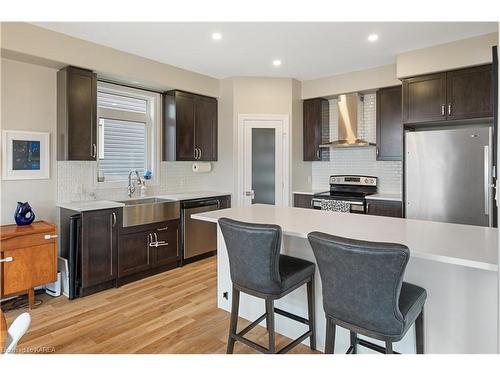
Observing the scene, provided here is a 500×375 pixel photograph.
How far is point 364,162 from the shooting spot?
4949 millimetres

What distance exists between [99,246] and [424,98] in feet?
13.2

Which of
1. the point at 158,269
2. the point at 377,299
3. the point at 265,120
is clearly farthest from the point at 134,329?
the point at 265,120

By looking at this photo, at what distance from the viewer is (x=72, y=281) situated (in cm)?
326

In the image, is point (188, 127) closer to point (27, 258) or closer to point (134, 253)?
point (134, 253)

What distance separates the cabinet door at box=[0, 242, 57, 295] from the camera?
2.88m

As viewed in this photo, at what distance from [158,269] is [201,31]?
2.80m

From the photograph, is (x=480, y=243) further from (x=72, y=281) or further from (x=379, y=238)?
(x=72, y=281)

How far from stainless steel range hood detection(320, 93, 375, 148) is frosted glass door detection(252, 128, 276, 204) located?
3.01 feet

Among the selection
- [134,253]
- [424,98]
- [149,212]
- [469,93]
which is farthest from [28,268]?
[469,93]

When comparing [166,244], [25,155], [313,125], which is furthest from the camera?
[313,125]

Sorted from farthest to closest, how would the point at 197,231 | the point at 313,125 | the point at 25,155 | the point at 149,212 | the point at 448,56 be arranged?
the point at 313,125 → the point at 197,231 → the point at 149,212 → the point at 448,56 → the point at 25,155

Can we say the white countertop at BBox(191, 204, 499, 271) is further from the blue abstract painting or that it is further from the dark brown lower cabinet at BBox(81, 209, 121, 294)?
the blue abstract painting

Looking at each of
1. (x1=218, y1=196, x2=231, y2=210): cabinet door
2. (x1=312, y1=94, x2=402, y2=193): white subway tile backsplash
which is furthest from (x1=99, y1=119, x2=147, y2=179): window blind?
(x1=312, y1=94, x2=402, y2=193): white subway tile backsplash
